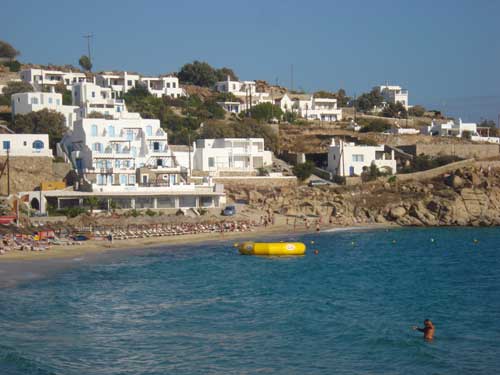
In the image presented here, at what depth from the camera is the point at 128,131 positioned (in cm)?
6388

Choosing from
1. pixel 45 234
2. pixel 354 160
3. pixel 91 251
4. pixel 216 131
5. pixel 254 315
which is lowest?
pixel 254 315

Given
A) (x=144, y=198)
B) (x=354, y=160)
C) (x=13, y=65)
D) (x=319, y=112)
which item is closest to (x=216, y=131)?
(x=354, y=160)

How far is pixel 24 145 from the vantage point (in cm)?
5984

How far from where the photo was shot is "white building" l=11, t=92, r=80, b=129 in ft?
234

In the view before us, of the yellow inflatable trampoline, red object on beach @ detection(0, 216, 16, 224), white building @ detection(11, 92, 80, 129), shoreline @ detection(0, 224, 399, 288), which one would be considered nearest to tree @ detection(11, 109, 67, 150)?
white building @ detection(11, 92, 80, 129)

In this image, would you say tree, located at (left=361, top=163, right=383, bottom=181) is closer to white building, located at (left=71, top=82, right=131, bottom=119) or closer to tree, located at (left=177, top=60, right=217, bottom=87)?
white building, located at (left=71, top=82, right=131, bottom=119)

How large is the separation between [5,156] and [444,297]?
121ft

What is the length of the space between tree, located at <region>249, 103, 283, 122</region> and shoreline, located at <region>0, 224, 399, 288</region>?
33886 millimetres

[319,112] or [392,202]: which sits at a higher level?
[319,112]

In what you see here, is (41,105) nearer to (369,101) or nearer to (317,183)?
(317,183)

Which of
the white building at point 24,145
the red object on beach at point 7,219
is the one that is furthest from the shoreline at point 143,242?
the white building at point 24,145

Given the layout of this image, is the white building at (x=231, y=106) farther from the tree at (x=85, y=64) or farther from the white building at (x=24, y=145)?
the white building at (x=24, y=145)

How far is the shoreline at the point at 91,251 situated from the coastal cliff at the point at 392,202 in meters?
2.59

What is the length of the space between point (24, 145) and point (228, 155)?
17867 mm
